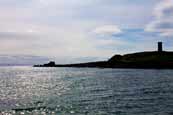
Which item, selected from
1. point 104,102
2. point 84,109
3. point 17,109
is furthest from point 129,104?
point 17,109

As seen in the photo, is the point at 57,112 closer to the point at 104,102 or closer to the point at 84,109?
the point at 84,109

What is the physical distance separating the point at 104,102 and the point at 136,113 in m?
10.6

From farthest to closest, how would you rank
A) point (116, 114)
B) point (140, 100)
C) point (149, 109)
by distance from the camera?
1. point (140, 100)
2. point (149, 109)
3. point (116, 114)

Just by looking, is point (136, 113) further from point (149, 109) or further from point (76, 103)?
point (76, 103)

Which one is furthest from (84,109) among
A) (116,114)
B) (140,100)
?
(140,100)

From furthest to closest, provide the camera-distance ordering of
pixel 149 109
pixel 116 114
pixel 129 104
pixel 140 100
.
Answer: pixel 140 100 → pixel 129 104 → pixel 149 109 → pixel 116 114

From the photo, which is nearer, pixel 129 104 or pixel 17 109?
pixel 17 109

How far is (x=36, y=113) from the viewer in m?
39.9

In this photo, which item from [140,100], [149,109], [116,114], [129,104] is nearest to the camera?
[116,114]

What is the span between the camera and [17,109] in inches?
1713

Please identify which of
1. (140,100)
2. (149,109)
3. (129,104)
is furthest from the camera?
(140,100)

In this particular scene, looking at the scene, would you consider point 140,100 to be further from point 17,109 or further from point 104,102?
point 17,109

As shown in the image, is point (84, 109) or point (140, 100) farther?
point (140, 100)

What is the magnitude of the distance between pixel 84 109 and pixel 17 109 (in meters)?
9.11
